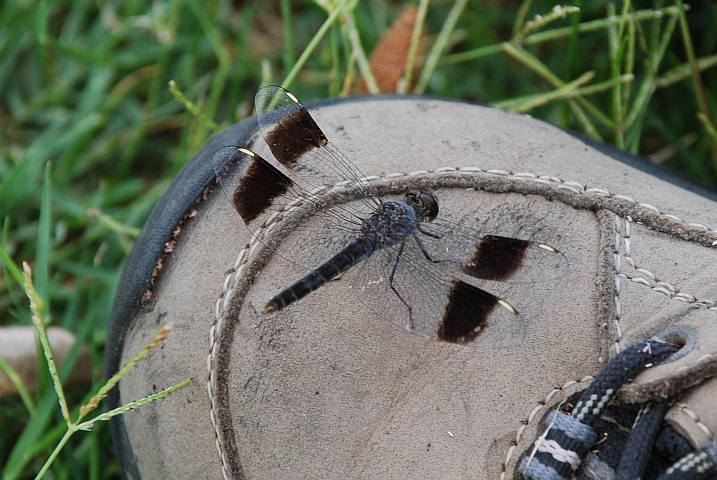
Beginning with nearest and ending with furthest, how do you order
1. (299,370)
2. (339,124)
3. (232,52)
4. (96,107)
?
(299,370) → (339,124) → (96,107) → (232,52)

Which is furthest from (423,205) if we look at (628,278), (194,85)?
(194,85)

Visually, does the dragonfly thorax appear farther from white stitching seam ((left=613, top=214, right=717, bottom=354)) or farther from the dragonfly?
white stitching seam ((left=613, top=214, right=717, bottom=354))

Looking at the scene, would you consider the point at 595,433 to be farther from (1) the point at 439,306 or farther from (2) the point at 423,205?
(2) the point at 423,205

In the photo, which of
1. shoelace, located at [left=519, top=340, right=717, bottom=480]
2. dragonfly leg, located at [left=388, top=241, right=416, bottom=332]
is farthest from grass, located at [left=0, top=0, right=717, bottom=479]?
shoelace, located at [left=519, top=340, right=717, bottom=480]

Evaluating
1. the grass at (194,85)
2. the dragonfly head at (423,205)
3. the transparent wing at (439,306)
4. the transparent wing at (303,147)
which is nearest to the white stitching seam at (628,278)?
the transparent wing at (439,306)

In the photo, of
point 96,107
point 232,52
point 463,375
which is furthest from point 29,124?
point 463,375

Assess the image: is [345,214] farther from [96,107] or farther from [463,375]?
[96,107]
